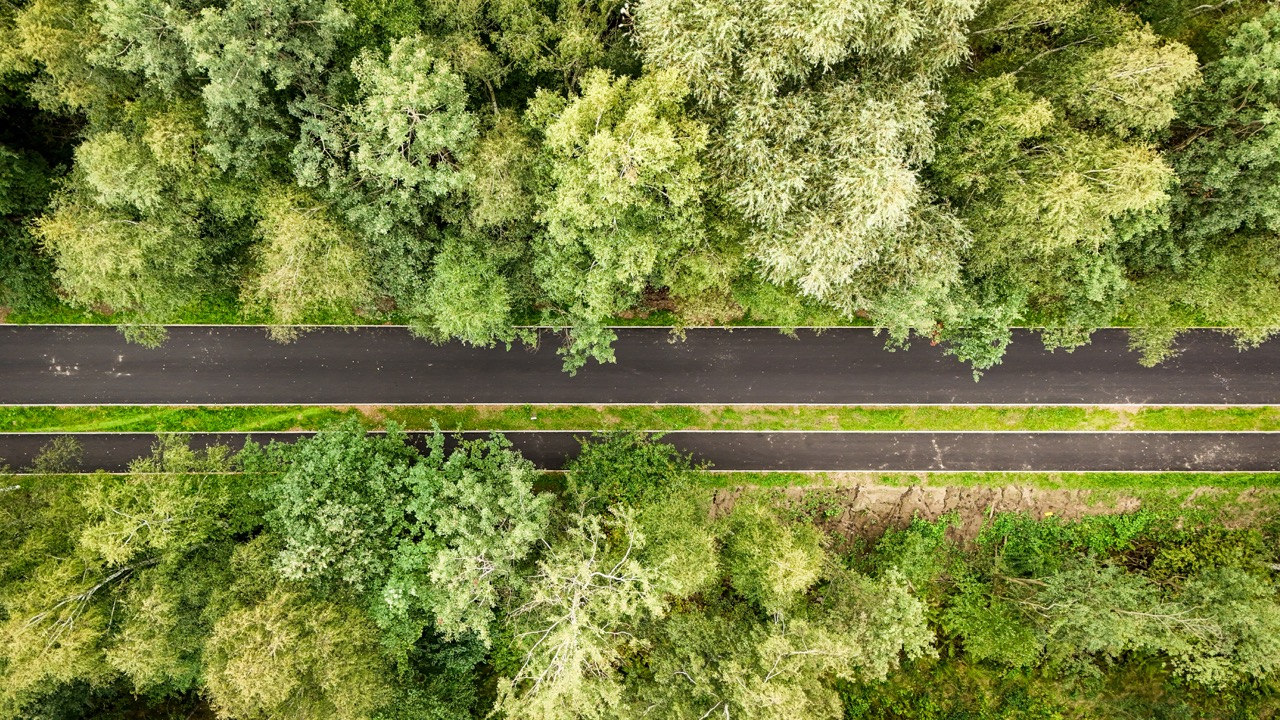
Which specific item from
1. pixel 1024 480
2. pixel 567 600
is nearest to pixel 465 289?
pixel 567 600

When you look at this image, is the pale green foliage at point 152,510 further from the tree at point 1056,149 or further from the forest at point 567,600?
the tree at point 1056,149

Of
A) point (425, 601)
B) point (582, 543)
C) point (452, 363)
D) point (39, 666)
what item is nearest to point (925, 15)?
point (582, 543)

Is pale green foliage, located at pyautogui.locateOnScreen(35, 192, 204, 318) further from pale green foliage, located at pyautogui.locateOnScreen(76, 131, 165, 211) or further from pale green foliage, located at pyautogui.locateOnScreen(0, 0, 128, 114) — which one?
pale green foliage, located at pyautogui.locateOnScreen(0, 0, 128, 114)

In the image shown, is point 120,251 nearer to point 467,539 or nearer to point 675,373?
point 467,539

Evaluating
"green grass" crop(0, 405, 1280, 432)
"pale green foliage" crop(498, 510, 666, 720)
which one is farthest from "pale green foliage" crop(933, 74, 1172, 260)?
"pale green foliage" crop(498, 510, 666, 720)

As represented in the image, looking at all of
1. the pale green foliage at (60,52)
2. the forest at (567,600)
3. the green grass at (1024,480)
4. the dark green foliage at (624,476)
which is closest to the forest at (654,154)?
the pale green foliage at (60,52)

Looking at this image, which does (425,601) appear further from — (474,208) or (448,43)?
(448,43)
